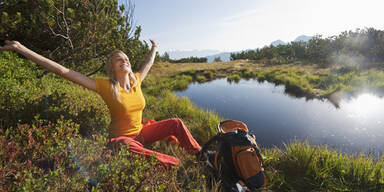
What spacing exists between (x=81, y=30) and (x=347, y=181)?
547cm

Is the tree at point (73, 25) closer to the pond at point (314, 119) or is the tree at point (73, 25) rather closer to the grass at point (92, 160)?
the grass at point (92, 160)

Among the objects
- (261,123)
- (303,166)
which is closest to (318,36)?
(261,123)

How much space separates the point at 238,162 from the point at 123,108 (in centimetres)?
175

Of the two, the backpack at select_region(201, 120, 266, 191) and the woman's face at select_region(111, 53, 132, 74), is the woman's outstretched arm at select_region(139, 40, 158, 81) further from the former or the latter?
the backpack at select_region(201, 120, 266, 191)

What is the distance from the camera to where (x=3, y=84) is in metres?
3.38

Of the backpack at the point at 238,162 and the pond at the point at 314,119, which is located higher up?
the backpack at the point at 238,162

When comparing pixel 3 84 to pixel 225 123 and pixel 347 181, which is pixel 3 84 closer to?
pixel 225 123


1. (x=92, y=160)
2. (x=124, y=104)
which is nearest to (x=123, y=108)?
(x=124, y=104)

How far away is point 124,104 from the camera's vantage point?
8.41 feet

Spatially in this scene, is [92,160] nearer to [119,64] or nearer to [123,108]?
[123,108]

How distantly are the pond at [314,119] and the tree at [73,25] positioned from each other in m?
4.48

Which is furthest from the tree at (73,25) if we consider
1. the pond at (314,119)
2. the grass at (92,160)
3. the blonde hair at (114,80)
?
the pond at (314,119)

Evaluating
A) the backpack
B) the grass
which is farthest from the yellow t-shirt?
the backpack

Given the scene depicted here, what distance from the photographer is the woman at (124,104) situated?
232 cm
